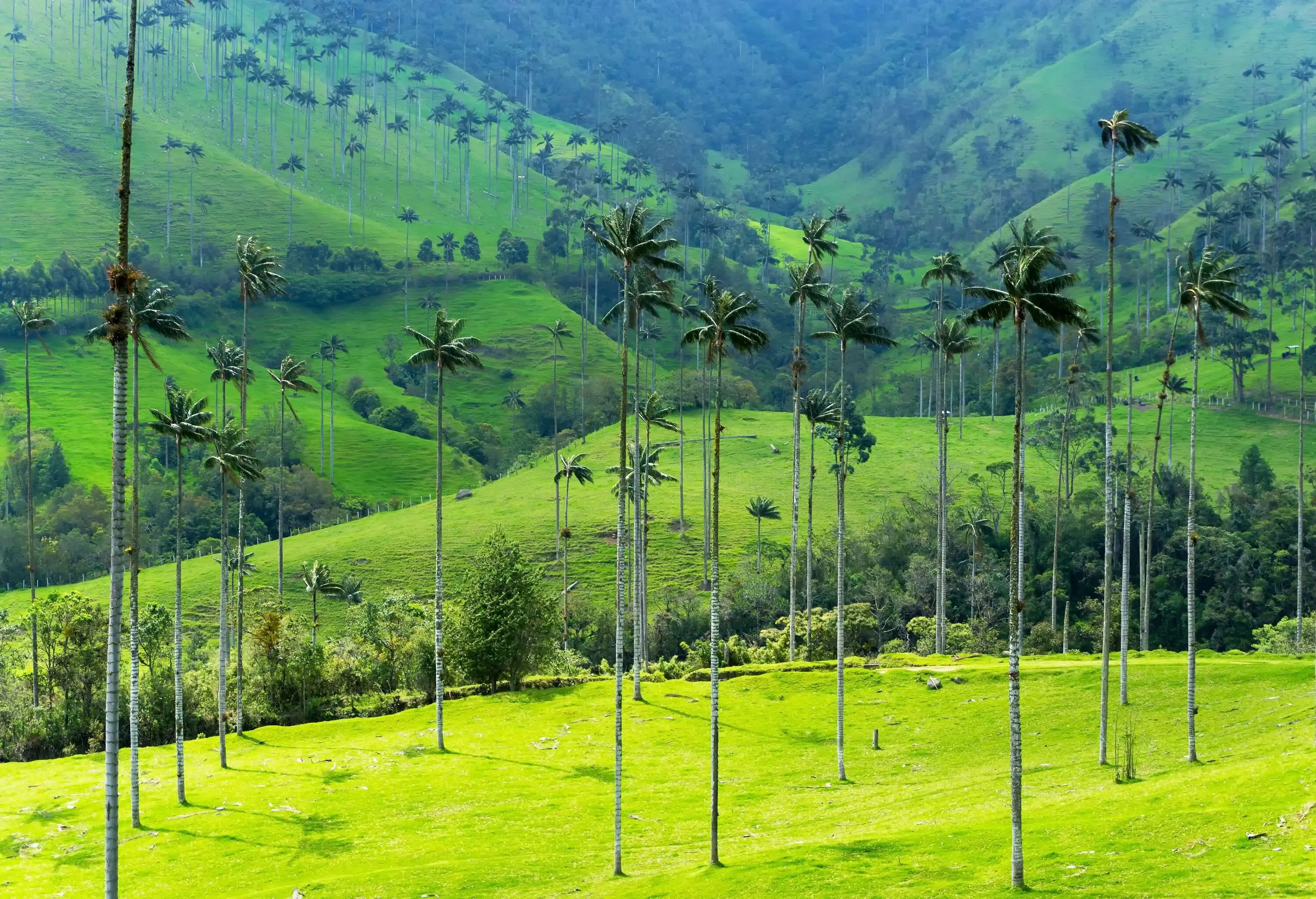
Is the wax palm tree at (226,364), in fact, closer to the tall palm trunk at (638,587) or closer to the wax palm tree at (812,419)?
the tall palm trunk at (638,587)

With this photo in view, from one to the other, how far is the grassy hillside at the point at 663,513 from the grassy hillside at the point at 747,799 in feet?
198

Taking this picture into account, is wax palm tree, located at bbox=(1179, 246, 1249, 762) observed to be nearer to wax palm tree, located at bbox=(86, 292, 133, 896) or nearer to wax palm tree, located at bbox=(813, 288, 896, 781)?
wax palm tree, located at bbox=(813, 288, 896, 781)

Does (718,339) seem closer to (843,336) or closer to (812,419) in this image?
(843,336)

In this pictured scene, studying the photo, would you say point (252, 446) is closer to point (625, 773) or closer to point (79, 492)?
A: point (625, 773)

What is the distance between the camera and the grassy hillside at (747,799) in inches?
1731

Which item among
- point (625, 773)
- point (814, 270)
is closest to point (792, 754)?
point (625, 773)

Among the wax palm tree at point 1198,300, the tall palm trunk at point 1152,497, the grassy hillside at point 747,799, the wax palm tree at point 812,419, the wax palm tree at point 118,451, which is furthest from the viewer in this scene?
the wax palm tree at point 812,419

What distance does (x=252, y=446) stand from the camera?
260 ft

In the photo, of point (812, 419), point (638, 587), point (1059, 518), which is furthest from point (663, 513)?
point (1059, 518)

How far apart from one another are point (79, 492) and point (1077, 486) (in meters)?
152

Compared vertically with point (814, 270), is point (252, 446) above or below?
below

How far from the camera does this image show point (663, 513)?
17025cm

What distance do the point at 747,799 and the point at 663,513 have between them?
10628 centimetres

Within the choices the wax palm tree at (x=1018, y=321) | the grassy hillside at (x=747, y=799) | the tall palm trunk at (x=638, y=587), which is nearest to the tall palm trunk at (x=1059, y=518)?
the grassy hillside at (x=747, y=799)
